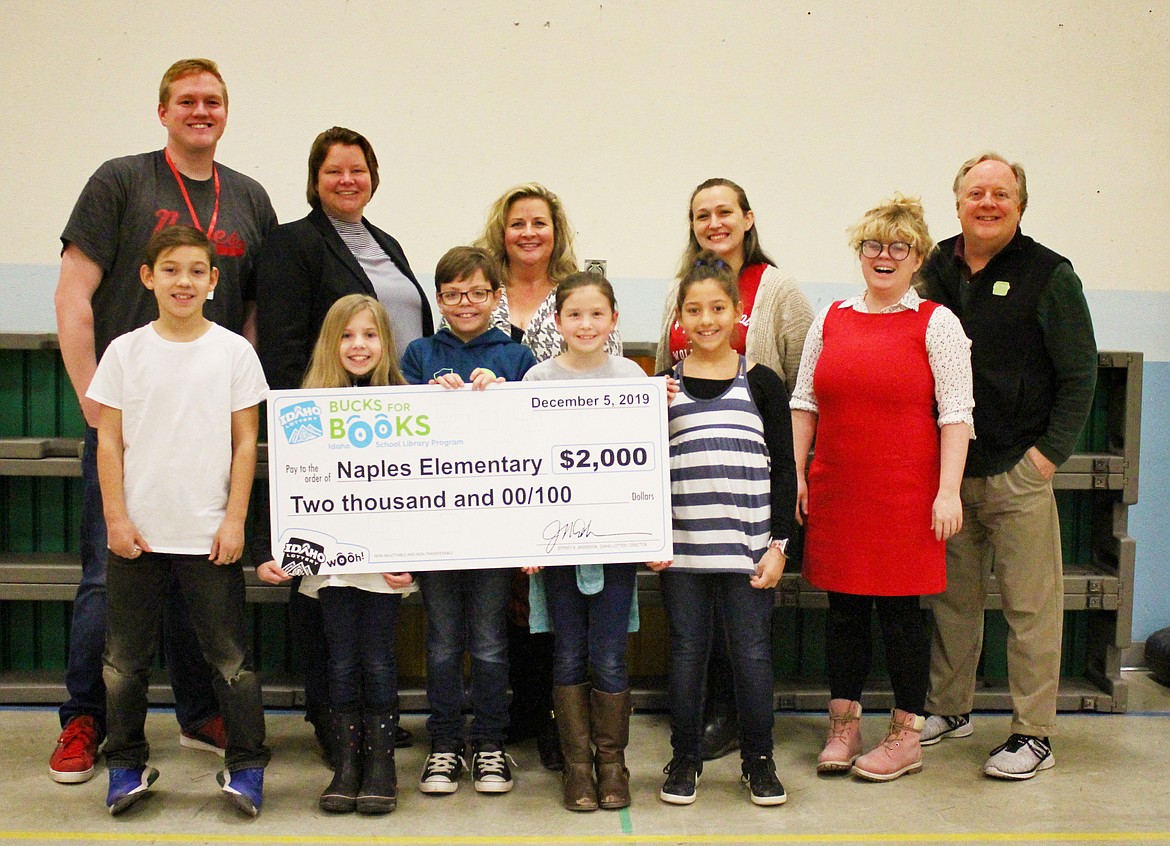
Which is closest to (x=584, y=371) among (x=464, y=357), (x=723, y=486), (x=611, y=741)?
(x=464, y=357)

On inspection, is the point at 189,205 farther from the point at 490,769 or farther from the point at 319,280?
the point at 490,769

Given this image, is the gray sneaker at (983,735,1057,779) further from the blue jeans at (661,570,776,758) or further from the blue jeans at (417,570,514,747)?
the blue jeans at (417,570,514,747)

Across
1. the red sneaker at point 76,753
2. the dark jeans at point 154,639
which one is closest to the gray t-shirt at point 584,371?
the dark jeans at point 154,639

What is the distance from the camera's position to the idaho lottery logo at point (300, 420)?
2.66m

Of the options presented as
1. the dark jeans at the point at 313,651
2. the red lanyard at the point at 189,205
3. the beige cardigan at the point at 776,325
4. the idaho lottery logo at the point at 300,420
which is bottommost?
the dark jeans at the point at 313,651

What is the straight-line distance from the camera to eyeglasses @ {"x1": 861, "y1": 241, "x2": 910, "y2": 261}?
2.78 m

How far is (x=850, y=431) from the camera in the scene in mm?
2846

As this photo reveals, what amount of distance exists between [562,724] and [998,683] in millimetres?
1818

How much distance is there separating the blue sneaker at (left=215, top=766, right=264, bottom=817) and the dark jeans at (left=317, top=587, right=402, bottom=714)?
0.88 feet

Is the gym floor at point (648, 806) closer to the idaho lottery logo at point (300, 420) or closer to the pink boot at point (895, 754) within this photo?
the pink boot at point (895, 754)

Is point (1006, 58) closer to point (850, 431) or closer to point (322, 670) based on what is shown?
point (850, 431)

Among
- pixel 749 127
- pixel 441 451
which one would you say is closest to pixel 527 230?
pixel 441 451

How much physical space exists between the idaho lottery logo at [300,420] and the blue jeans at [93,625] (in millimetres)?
644

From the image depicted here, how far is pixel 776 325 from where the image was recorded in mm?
3096
